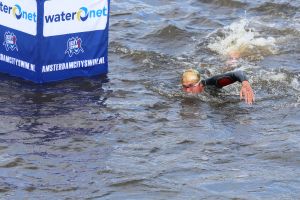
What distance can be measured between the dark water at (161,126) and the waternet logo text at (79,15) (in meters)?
1.04

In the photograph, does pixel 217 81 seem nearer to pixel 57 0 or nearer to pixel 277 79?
pixel 277 79

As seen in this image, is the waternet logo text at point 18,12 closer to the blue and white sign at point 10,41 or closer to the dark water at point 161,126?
the blue and white sign at point 10,41

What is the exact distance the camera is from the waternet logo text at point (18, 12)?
10523 millimetres

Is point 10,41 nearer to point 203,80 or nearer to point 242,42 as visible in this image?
point 203,80

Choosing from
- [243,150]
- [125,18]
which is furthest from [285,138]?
[125,18]

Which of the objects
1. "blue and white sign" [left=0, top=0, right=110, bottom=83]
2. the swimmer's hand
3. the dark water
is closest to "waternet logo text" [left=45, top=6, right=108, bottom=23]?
"blue and white sign" [left=0, top=0, right=110, bottom=83]

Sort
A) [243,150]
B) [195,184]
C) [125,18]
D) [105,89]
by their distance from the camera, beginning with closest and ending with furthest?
[195,184]
[243,150]
[105,89]
[125,18]

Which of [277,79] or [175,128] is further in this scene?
[277,79]

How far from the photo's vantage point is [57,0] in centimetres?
1059

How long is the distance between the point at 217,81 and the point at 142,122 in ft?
4.82

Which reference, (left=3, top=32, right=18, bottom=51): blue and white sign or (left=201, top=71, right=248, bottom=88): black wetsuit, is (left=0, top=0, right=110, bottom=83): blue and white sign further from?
(left=201, top=71, right=248, bottom=88): black wetsuit

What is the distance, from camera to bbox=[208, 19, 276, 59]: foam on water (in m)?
13.3

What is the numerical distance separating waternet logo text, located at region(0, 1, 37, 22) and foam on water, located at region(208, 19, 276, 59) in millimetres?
4092

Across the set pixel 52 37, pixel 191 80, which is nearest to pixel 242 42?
pixel 191 80
